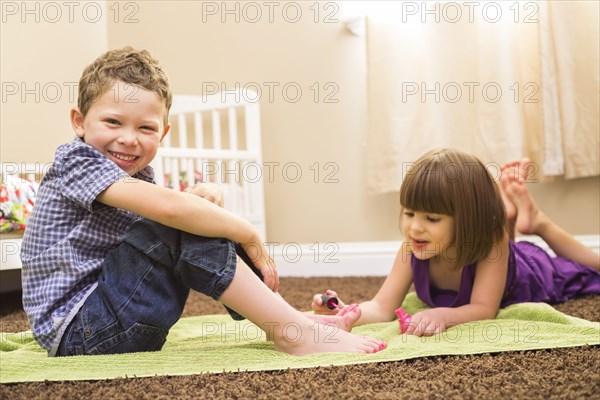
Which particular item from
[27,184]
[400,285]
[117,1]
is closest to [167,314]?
[400,285]

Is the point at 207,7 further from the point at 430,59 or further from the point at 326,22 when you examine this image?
the point at 430,59

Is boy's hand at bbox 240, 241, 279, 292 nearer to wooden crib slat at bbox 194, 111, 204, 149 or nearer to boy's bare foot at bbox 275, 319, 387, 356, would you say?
boy's bare foot at bbox 275, 319, 387, 356

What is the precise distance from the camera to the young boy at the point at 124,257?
889mm

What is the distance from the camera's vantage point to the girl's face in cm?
118

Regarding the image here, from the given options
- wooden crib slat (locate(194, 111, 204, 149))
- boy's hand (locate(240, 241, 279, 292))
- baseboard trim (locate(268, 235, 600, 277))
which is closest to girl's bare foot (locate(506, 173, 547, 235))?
baseboard trim (locate(268, 235, 600, 277))

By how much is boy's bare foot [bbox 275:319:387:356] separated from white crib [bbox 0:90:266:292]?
3.85ft

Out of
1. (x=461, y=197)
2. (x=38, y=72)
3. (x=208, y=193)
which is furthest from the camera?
(x=38, y=72)

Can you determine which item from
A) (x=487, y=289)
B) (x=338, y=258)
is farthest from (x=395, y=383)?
(x=338, y=258)

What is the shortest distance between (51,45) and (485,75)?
1443 mm

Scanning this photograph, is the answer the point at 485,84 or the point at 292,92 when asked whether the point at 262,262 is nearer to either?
the point at 485,84

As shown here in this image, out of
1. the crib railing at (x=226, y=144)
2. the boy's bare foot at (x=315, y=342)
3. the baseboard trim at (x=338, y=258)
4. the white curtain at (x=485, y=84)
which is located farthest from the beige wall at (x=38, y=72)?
the boy's bare foot at (x=315, y=342)

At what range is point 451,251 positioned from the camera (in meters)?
1.25

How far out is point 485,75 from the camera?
2.18m

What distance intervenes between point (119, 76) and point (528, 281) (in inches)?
37.2
